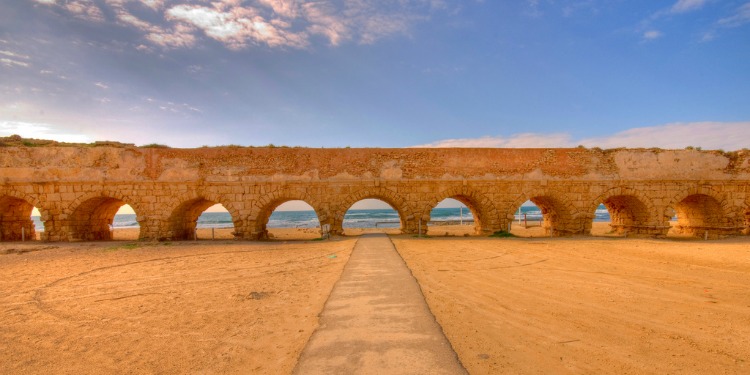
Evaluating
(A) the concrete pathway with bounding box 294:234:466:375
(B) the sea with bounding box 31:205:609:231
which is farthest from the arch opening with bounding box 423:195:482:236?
(A) the concrete pathway with bounding box 294:234:466:375

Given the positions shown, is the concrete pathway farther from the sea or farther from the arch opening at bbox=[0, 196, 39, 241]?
the sea

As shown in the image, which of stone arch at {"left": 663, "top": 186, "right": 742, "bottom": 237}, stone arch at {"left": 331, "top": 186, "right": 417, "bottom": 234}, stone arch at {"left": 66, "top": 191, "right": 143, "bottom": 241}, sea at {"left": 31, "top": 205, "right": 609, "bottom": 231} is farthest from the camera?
sea at {"left": 31, "top": 205, "right": 609, "bottom": 231}

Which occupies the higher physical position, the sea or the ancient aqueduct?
the ancient aqueduct

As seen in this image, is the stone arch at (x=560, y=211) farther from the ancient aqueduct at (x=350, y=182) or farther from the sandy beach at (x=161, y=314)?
the sandy beach at (x=161, y=314)

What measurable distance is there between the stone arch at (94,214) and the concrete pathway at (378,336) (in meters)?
14.5

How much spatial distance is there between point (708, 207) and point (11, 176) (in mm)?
33825

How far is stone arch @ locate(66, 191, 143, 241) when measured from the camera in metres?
16.1

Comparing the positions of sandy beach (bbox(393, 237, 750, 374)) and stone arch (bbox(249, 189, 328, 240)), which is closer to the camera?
sandy beach (bbox(393, 237, 750, 374))

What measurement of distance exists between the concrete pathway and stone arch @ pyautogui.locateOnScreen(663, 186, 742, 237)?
1795cm

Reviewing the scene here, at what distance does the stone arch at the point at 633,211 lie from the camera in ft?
55.0

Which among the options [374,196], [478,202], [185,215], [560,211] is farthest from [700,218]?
[185,215]

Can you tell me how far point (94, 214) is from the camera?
1761 cm

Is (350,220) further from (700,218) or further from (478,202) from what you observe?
(700,218)

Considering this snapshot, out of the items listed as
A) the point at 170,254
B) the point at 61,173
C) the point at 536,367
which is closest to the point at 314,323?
the point at 536,367
